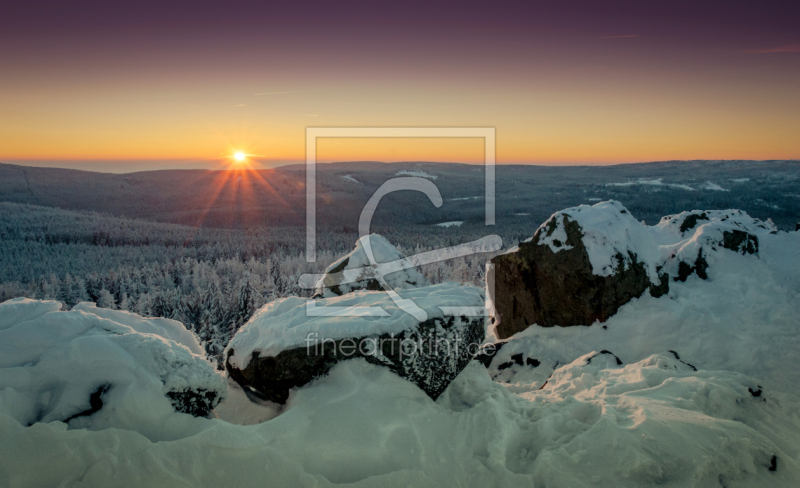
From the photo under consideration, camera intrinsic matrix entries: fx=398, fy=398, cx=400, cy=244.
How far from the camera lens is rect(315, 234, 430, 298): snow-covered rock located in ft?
30.9

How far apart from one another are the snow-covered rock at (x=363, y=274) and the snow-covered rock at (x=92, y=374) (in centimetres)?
568

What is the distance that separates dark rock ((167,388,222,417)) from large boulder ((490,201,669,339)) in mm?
5694

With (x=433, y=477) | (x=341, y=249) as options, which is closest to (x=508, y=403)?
(x=433, y=477)

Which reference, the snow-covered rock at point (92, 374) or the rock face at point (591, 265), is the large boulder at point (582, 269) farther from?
the snow-covered rock at point (92, 374)

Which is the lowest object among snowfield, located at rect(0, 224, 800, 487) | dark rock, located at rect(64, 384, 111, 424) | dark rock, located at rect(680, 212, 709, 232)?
snowfield, located at rect(0, 224, 800, 487)

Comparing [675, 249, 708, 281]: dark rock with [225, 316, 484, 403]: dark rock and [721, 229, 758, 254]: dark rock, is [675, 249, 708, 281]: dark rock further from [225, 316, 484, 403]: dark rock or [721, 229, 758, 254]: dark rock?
[225, 316, 484, 403]: dark rock

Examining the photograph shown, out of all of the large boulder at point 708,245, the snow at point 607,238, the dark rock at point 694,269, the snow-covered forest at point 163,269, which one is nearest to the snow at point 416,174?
the snow-covered forest at point 163,269

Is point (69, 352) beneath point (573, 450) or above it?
above

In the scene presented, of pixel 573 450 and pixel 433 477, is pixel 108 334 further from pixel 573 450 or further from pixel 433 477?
pixel 573 450

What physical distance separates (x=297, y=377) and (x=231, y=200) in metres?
59.0

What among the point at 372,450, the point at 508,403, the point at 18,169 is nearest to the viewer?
the point at 372,450

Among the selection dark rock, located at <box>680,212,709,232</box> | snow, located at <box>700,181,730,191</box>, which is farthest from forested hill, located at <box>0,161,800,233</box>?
dark rock, located at <box>680,212,709,232</box>

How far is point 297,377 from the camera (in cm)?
403

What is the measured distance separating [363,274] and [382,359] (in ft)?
18.3
